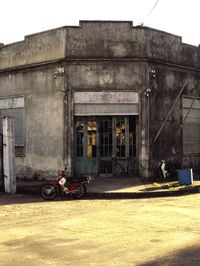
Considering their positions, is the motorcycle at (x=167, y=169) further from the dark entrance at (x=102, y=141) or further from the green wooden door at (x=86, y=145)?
the green wooden door at (x=86, y=145)

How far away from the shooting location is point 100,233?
8.20 meters

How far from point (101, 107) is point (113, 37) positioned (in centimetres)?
299

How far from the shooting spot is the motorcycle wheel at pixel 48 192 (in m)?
13.6

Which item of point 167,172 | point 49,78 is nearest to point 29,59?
point 49,78

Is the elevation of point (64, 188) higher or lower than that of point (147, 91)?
lower

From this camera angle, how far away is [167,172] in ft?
58.0

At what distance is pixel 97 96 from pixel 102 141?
1.96 metres

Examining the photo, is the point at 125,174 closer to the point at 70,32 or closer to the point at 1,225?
the point at 70,32

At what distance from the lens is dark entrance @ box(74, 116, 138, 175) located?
57.8 feet

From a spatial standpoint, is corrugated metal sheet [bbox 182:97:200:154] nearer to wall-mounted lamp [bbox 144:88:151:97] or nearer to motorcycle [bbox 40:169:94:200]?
wall-mounted lamp [bbox 144:88:151:97]

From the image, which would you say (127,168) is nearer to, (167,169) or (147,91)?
(167,169)

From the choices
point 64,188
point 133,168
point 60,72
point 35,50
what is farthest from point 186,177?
point 35,50

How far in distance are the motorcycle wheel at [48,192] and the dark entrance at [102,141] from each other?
3.95 meters

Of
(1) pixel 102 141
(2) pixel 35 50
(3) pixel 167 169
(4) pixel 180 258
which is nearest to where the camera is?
(4) pixel 180 258
